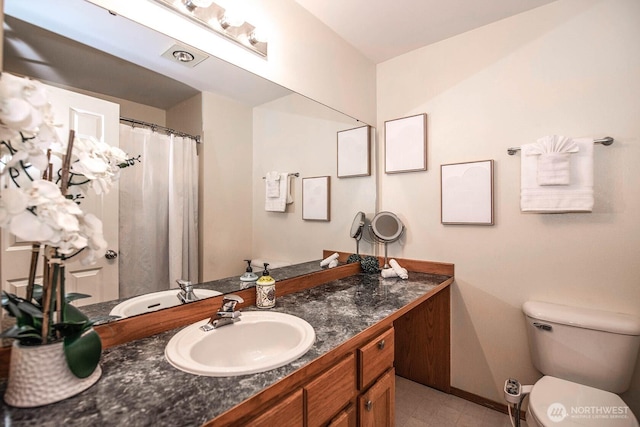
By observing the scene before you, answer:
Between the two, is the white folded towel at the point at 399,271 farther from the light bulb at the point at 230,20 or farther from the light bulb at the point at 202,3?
the light bulb at the point at 202,3

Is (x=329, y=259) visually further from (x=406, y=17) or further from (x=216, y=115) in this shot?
(x=406, y=17)

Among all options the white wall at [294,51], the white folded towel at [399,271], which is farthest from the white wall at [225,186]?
the white folded towel at [399,271]

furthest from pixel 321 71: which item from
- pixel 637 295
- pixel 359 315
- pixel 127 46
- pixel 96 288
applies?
pixel 637 295

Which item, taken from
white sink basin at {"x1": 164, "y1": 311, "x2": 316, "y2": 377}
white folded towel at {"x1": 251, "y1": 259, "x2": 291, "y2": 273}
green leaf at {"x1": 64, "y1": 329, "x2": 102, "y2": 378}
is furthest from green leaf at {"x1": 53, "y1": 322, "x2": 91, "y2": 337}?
white folded towel at {"x1": 251, "y1": 259, "x2": 291, "y2": 273}

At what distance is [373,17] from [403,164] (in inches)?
38.3

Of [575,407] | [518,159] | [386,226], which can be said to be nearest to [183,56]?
[386,226]

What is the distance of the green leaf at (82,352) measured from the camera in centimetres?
69

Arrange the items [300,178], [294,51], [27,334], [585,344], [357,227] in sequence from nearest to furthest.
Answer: [27,334] < [585,344] < [294,51] < [300,178] < [357,227]

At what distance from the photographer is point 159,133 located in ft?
3.63

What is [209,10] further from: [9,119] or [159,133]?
[9,119]

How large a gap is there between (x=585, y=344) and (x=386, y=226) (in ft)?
4.05

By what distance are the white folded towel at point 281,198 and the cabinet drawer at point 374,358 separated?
835 mm

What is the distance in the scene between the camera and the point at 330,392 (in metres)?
0.93

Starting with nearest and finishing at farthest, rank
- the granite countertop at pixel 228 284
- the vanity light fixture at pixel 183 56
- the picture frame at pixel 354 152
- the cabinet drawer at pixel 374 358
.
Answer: the granite countertop at pixel 228 284
the cabinet drawer at pixel 374 358
the vanity light fixture at pixel 183 56
the picture frame at pixel 354 152
